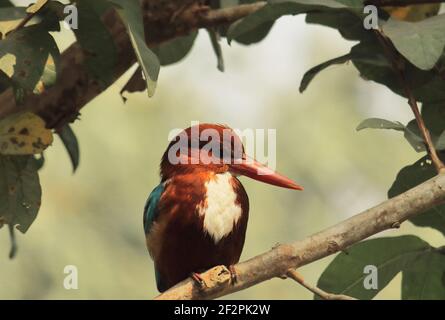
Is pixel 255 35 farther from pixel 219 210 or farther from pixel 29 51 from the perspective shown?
pixel 29 51

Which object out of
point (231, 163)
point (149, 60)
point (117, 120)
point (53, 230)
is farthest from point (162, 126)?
point (149, 60)

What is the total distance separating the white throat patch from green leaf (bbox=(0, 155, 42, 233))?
344mm

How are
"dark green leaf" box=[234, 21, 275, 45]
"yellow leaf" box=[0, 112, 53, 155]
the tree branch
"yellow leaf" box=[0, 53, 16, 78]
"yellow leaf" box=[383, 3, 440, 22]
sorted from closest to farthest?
the tree branch
"yellow leaf" box=[0, 53, 16, 78]
"yellow leaf" box=[0, 112, 53, 155]
"yellow leaf" box=[383, 3, 440, 22]
"dark green leaf" box=[234, 21, 275, 45]

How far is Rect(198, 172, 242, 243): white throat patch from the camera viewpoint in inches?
71.7

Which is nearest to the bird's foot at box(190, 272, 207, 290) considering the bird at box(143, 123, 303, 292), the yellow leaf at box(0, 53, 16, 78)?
the bird at box(143, 123, 303, 292)

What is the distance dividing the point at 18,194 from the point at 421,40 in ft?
2.80

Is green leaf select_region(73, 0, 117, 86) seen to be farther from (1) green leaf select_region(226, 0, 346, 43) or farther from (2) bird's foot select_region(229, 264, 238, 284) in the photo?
(2) bird's foot select_region(229, 264, 238, 284)

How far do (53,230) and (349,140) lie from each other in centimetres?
202

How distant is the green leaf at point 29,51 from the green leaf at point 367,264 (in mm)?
729

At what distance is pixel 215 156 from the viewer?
76.6 inches

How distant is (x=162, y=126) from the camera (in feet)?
16.5

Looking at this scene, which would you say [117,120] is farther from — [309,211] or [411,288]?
[411,288]

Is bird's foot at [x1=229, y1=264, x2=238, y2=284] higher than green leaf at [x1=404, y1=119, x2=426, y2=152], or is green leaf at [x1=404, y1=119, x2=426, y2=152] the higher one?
green leaf at [x1=404, y1=119, x2=426, y2=152]

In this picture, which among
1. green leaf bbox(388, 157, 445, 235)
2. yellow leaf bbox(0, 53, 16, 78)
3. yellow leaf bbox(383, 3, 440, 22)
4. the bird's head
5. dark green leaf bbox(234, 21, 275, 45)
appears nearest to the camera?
yellow leaf bbox(0, 53, 16, 78)
